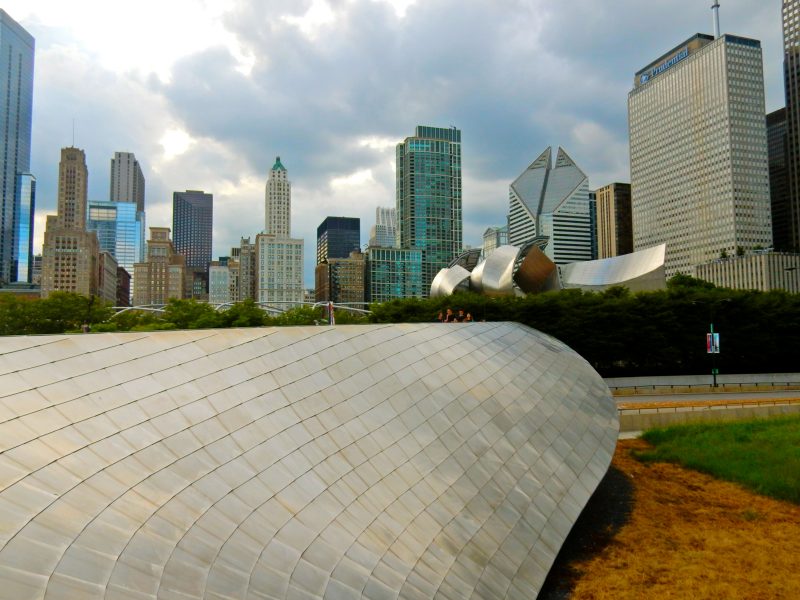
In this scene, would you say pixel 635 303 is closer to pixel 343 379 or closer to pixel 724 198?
pixel 343 379

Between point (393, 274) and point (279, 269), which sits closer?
point (279, 269)

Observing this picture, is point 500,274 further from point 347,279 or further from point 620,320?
point 347,279

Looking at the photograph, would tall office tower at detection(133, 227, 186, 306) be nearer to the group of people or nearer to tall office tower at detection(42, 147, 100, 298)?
tall office tower at detection(42, 147, 100, 298)

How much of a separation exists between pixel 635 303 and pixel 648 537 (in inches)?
1184

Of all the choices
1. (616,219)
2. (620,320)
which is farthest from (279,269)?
(620,320)

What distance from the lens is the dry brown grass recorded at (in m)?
9.30

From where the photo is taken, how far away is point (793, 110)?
5664 inches

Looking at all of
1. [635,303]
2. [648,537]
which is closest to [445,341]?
[648,537]

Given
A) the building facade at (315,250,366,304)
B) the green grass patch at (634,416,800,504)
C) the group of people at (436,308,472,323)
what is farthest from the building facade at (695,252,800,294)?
the green grass patch at (634,416,800,504)

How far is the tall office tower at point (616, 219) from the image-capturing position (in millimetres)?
189250

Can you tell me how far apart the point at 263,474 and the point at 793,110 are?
17375 cm

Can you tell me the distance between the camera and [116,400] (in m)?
6.20

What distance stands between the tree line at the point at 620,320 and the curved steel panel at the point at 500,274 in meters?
11.8

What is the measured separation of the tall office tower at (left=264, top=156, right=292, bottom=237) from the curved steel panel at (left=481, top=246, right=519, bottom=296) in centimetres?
13840
